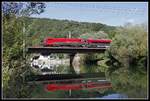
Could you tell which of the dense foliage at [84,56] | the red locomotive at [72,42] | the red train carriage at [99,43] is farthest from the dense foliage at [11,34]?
A: the red train carriage at [99,43]

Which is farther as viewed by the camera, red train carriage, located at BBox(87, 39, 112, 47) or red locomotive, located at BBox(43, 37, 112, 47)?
red train carriage, located at BBox(87, 39, 112, 47)

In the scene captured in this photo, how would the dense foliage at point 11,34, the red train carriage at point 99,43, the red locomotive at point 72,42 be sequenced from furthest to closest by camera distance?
the red train carriage at point 99,43, the red locomotive at point 72,42, the dense foliage at point 11,34

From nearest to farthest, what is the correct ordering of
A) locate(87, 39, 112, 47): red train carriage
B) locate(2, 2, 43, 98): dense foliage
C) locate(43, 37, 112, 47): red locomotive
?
1. locate(2, 2, 43, 98): dense foliage
2. locate(43, 37, 112, 47): red locomotive
3. locate(87, 39, 112, 47): red train carriage

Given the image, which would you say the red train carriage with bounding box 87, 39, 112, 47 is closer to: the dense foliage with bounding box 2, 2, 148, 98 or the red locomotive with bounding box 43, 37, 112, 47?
the red locomotive with bounding box 43, 37, 112, 47

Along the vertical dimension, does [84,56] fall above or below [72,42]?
below

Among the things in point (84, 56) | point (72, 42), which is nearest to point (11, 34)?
point (72, 42)

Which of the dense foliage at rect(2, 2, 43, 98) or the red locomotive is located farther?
the red locomotive

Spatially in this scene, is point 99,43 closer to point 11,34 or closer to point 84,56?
point 84,56

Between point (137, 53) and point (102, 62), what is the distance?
14.2 meters

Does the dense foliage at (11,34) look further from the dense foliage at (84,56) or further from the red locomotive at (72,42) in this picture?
the red locomotive at (72,42)

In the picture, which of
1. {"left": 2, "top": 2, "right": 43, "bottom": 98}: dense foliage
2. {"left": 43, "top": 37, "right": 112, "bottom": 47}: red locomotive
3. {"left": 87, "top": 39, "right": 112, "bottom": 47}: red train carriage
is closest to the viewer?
{"left": 2, "top": 2, "right": 43, "bottom": 98}: dense foliage

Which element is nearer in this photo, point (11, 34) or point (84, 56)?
point (11, 34)

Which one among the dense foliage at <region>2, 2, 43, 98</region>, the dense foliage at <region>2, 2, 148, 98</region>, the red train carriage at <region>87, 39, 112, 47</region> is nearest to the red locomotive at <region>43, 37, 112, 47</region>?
the red train carriage at <region>87, 39, 112, 47</region>

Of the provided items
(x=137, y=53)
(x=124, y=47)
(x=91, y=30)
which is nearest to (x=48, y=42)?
(x=124, y=47)
